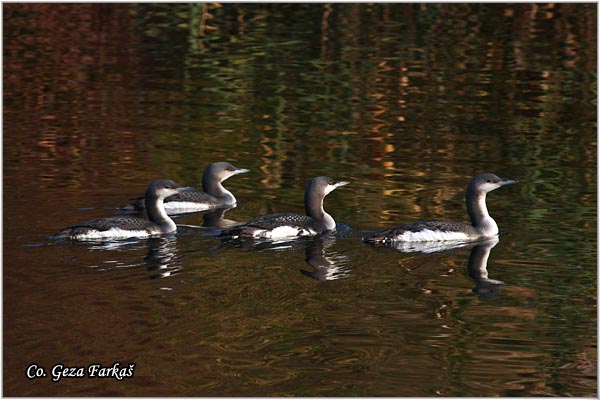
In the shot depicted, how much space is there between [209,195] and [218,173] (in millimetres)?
361

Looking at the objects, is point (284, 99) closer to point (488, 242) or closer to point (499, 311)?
point (488, 242)

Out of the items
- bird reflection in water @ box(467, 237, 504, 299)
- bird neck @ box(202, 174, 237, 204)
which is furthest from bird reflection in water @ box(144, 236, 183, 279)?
bird reflection in water @ box(467, 237, 504, 299)

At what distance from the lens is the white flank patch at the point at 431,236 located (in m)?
12.1

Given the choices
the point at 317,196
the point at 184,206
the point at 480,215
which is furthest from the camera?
the point at 184,206

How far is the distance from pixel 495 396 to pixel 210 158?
8522 millimetres

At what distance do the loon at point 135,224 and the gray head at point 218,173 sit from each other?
123cm

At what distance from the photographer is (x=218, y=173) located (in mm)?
14742

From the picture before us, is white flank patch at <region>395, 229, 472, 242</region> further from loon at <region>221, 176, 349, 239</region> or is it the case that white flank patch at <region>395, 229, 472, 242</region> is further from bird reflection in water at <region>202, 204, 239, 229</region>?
bird reflection in water at <region>202, 204, 239, 229</region>

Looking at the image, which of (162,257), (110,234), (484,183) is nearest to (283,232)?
(162,257)

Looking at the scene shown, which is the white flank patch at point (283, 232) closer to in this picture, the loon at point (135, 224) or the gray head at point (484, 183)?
the loon at point (135, 224)

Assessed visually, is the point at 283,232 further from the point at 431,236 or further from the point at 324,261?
the point at 431,236

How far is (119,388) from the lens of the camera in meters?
8.48

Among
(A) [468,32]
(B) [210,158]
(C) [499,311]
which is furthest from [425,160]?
(A) [468,32]

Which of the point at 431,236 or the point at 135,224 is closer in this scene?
the point at 431,236
